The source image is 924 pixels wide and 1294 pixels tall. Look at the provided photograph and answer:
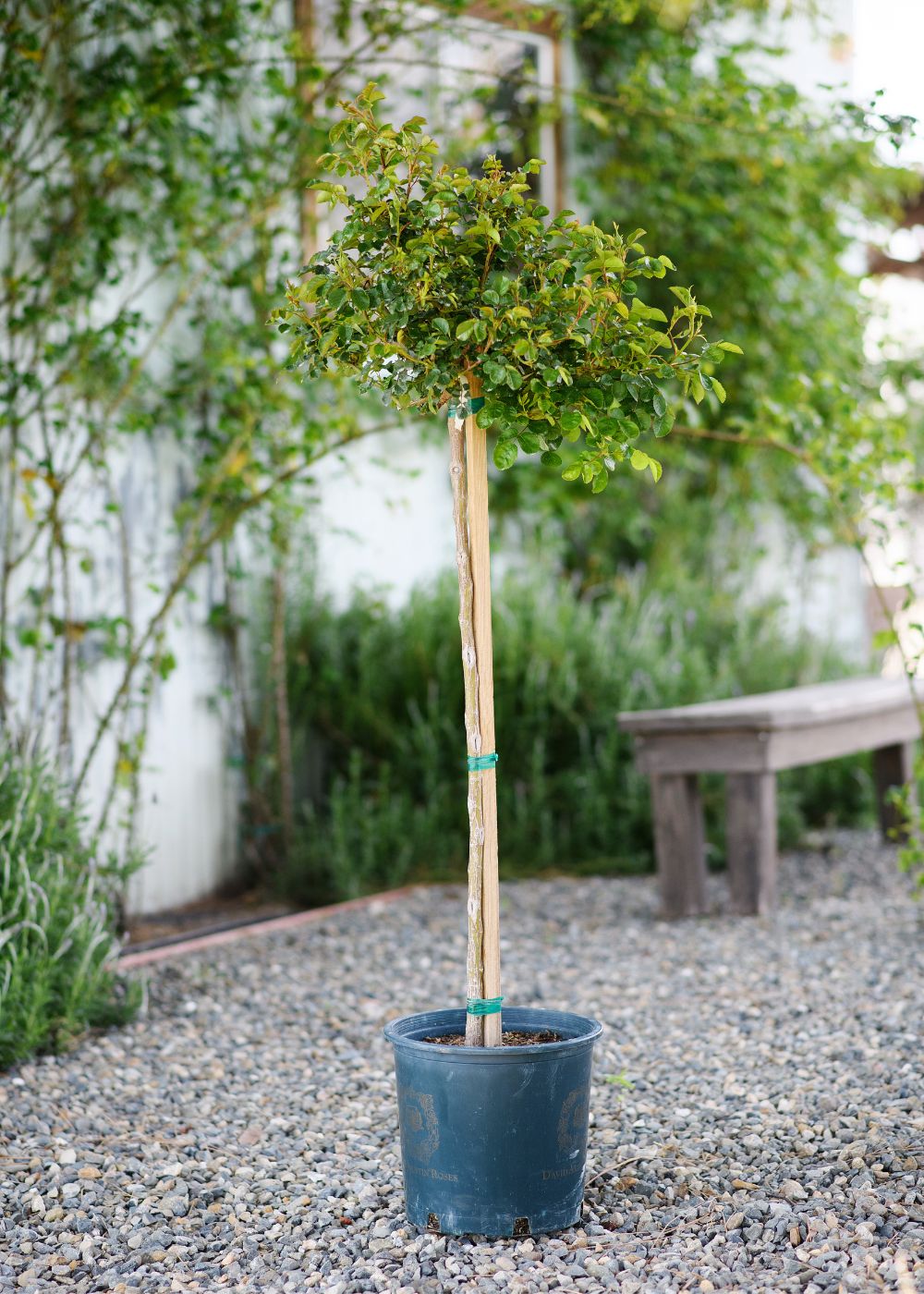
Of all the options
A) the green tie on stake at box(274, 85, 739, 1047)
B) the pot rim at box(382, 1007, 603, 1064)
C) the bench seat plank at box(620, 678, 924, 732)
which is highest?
the green tie on stake at box(274, 85, 739, 1047)

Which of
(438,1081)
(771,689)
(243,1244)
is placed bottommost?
(243,1244)

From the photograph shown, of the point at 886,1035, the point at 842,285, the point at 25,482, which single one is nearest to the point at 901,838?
the point at 886,1035

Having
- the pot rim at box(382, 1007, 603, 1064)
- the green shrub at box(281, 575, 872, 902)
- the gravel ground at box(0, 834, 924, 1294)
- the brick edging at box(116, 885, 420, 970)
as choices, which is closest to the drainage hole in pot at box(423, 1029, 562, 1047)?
the pot rim at box(382, 1007, 603, 1064)

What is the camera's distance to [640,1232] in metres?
2.02

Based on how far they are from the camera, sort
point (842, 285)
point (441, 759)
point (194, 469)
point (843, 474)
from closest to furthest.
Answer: point (843, 474), point (194, 469), point (441, 759), point (842, 285)

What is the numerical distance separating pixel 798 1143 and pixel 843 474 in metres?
2.00

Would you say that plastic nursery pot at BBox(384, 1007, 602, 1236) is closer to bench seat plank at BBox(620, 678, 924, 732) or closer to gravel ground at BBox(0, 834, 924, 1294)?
gravel ground at BBox(0, 834, 924, 1294)

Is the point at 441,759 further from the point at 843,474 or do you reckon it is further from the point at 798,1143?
the point at 798,1143

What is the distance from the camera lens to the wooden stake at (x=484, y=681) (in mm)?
2092

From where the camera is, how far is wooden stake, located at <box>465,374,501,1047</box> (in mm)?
2092

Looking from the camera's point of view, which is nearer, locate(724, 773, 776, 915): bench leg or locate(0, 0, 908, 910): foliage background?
locate(0, 0, 908, 910): foliage background

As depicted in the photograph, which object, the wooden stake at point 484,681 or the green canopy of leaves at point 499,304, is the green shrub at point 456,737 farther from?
the green canopy of leaves at point 499,304

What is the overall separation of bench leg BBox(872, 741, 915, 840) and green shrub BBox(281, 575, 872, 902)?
33 cm

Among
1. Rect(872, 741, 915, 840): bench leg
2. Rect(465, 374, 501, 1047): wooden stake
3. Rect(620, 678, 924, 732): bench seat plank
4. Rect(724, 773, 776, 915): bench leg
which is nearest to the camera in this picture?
Rect(465, 374, 501, 1047): wooden stake
